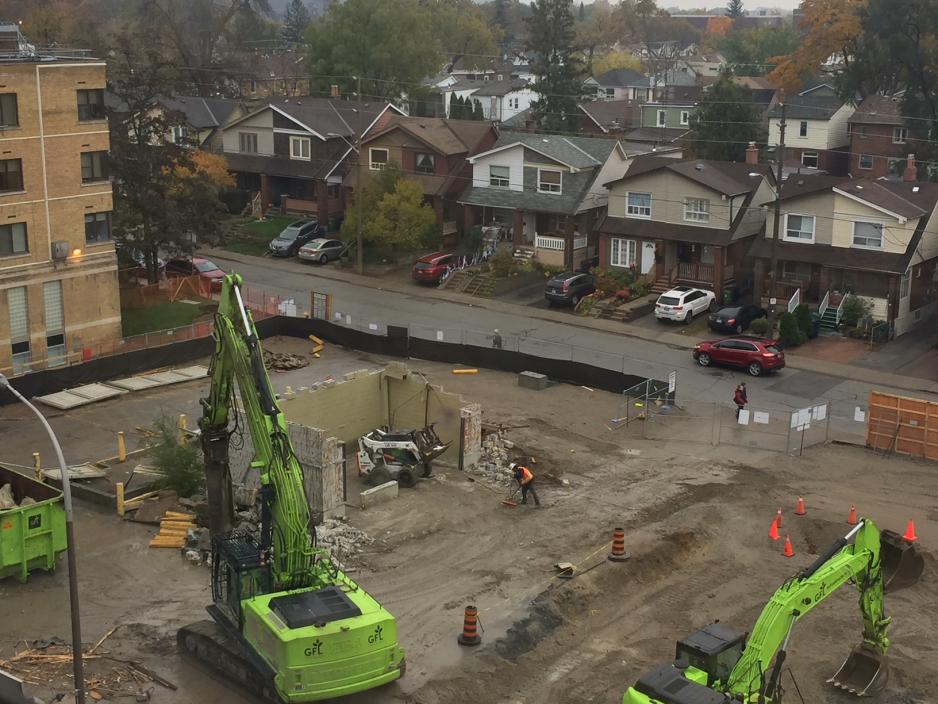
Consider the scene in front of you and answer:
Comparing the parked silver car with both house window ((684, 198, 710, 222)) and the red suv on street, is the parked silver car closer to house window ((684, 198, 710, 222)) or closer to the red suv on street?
house window ((684, 198, 710, 222))

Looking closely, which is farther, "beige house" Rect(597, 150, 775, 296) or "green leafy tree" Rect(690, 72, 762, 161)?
"green leafy tree" Rect(690, 72, 762, 161)

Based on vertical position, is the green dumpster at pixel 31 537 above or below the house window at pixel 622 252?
below

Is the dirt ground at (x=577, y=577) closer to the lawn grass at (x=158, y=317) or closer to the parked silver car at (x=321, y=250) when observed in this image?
the lawn grass at (x=158, y=317)

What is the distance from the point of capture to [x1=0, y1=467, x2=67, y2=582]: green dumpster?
28.2 meters

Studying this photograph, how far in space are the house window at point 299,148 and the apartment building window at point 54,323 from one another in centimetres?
2848

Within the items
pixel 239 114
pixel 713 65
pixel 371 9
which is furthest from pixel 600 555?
pixel 713 65

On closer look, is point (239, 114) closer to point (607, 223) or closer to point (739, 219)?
point (607, 223)

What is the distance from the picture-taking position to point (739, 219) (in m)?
57.5

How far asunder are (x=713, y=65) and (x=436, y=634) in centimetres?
15307

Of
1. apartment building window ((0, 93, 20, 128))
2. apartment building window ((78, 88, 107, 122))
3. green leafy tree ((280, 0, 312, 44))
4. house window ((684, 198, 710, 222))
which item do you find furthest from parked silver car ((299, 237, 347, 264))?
green leafy tree ((280, 0, 312, 44))

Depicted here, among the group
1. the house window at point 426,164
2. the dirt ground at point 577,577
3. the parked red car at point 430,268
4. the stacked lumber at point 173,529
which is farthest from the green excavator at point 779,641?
the house window at point 426,164

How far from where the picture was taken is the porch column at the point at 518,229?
63.5 metres

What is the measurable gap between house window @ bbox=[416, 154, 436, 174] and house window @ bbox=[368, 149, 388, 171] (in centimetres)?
216

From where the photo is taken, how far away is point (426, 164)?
68562 mm
